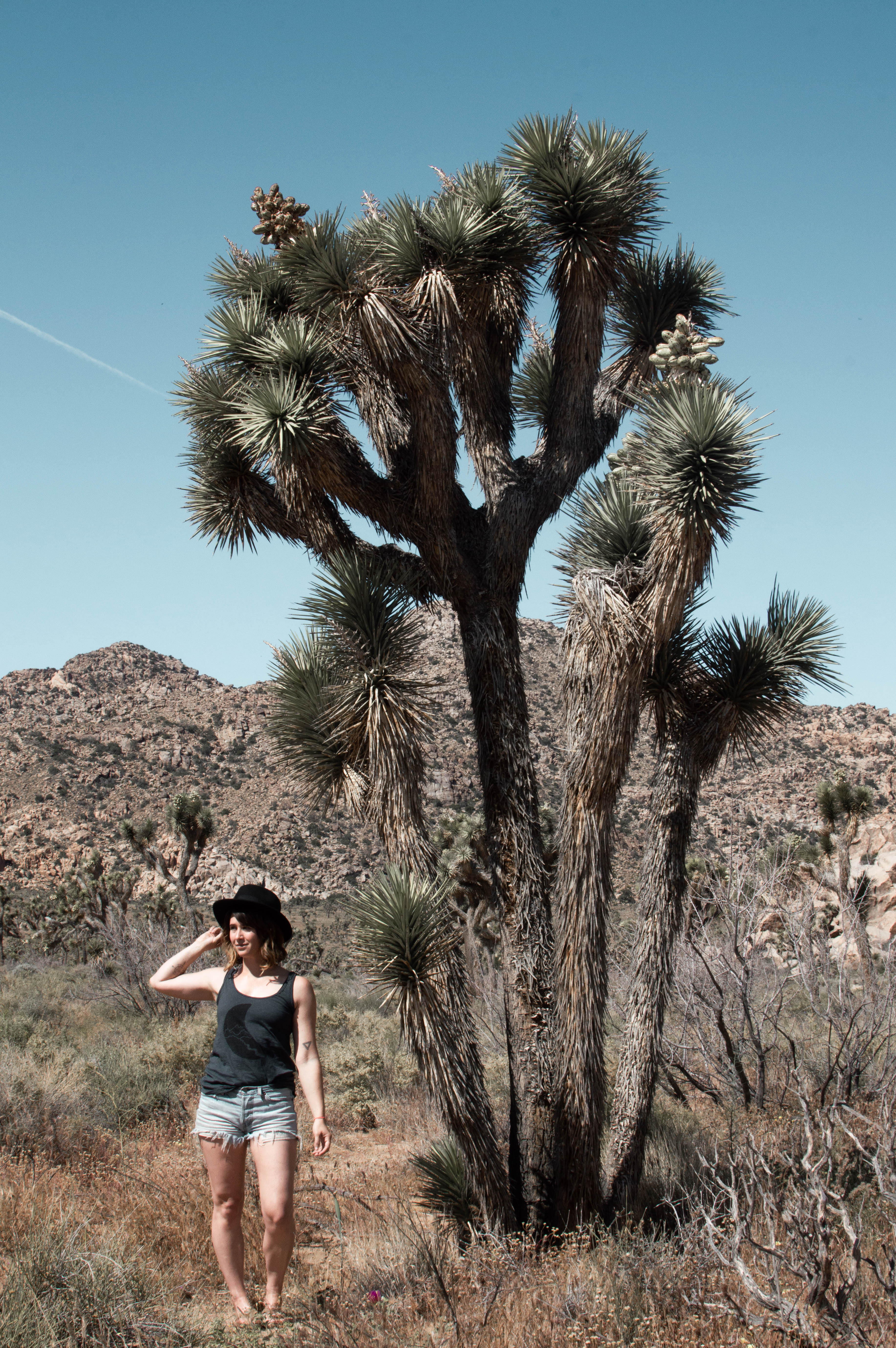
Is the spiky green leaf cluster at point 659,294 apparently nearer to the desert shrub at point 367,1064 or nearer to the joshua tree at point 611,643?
the joshua tree at point 611,643

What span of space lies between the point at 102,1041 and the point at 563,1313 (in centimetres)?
947

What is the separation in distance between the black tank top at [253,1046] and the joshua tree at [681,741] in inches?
111

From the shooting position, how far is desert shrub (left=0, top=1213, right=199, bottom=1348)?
3.35 m

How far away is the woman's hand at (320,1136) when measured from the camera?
3.46m

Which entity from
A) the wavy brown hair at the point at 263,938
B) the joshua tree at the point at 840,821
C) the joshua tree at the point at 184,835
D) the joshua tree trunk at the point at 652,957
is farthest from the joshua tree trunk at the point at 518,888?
the joshua tree at the point at 184,835

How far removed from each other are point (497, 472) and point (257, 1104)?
4.11 m

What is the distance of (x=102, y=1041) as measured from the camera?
11727 millimetres

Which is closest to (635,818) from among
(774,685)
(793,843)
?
(793,843)

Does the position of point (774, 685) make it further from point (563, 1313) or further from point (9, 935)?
point (9, 935)

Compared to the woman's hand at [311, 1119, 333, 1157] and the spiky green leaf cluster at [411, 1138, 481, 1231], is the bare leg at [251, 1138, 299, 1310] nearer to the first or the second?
the woman's hand at [311, 1119, 333, 1157]

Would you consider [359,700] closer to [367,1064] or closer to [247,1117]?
[247,1117]

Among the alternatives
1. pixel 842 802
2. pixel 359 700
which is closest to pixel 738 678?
pixel 359 700

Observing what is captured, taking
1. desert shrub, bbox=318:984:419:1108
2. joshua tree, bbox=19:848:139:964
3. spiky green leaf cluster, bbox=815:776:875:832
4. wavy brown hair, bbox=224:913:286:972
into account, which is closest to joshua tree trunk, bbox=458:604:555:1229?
wavy brown hair, bbox=224:913:286:972

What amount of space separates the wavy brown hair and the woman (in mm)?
11
